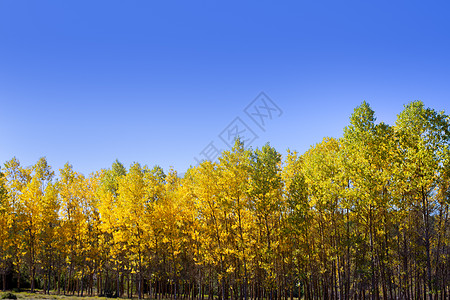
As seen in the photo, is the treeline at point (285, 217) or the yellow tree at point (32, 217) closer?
the treeline at point (285, 217)

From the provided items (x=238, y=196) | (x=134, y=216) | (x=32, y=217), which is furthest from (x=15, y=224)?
(x=238, y=196)

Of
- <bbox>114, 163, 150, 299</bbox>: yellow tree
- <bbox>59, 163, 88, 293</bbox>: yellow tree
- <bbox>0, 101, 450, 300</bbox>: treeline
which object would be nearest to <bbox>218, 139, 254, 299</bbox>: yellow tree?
<bbox>0, 101, 450, 300</bbox>: treeline

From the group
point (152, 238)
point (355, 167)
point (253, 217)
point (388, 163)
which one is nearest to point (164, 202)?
point (152, 238)

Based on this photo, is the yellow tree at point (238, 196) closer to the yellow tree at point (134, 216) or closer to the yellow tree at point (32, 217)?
the yellow tree at point (134, 216)

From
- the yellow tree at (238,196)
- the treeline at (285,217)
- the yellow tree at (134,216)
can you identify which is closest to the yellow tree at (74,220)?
the treeline at (285,217)

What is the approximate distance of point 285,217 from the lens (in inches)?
1073

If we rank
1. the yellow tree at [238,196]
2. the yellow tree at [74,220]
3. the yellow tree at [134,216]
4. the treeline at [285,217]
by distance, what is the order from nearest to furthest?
the treeline at [285,217] → the yellow tree at [238,196] → the yellow tree at [134,216] → the yellow tree at [74,220]

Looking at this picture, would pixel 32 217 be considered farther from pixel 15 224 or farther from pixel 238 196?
pixel 238 196

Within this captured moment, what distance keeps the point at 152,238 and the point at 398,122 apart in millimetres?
23302

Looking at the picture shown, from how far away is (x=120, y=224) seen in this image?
103 ft

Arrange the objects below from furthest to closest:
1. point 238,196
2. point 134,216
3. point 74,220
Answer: point 74,220 → point 134,216 → point 238,196

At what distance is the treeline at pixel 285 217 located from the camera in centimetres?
2148

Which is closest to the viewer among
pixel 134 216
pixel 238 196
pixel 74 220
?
pixel 238 196

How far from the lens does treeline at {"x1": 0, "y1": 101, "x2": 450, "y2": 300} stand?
21484 millimetres
